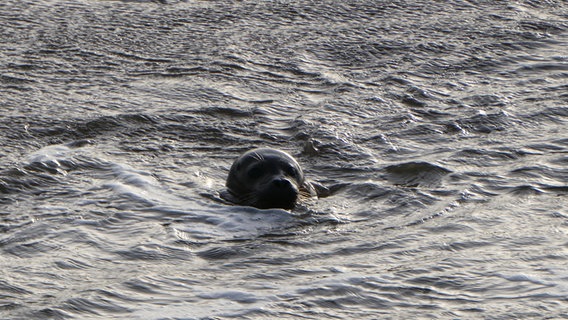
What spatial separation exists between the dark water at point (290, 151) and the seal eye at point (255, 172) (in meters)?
0.28

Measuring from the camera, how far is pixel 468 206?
22.9 ft

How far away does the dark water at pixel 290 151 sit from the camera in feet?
18.3

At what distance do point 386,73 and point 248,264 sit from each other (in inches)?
172

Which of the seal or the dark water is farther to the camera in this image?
the seal

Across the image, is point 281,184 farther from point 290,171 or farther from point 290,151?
point 290,151

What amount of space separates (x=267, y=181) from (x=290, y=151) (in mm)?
1122

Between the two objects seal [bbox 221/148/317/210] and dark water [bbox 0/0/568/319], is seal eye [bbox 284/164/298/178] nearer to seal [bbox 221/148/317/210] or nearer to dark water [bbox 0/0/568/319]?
seal [bbox 221/148/317/210]

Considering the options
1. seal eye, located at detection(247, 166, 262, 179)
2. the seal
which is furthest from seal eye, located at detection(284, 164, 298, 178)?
seal eye, located at detection(247, 166, 262, 179)

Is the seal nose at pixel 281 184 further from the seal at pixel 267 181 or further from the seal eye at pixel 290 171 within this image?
the seal eye at pixel 290 171

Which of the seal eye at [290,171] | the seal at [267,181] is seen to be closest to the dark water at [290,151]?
the seal at [267,181]

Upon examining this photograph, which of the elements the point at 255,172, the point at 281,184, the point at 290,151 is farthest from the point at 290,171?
the point at 290,151

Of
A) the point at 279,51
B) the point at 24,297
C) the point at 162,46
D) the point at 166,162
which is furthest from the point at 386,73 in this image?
the point at 24,297

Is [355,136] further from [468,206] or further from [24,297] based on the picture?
[24,297]

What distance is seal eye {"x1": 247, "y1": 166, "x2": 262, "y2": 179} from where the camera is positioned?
7.11m
